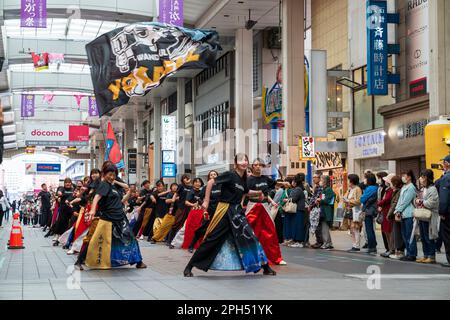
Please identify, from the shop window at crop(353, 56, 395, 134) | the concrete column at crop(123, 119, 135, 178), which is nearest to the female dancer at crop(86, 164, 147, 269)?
the shop window at crop(353, 56, 395, 134)

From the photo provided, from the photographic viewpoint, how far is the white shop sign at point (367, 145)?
26.4 metres

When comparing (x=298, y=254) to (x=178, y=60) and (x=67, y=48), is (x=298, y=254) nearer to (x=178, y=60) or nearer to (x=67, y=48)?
(x=178, y=60)

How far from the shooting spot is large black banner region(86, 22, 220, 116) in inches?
752

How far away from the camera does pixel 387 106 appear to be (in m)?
24.8

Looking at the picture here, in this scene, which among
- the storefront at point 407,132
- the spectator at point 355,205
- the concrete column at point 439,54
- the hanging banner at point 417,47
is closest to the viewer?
the spectator at point 355,205

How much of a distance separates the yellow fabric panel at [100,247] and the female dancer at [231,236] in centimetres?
165

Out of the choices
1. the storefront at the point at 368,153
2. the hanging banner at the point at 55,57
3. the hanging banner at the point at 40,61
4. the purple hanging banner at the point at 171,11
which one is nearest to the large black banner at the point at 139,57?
the purple hanging banner at the point at 171,11

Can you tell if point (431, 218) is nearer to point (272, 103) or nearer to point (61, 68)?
point (272, 103)

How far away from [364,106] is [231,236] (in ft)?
59.1

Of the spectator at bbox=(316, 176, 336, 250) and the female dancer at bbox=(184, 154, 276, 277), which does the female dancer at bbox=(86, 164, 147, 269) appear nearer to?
the female dancer at bbox=(184, 154, 276, 277)

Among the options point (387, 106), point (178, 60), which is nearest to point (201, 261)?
point (178, 60)

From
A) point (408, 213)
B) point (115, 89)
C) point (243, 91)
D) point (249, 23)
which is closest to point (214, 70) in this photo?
point (243, 91)

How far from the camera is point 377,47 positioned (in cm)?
2459

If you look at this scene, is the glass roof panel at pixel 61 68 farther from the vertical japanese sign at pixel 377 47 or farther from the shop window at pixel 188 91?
the vertical japanese sign at pixel 377 47
